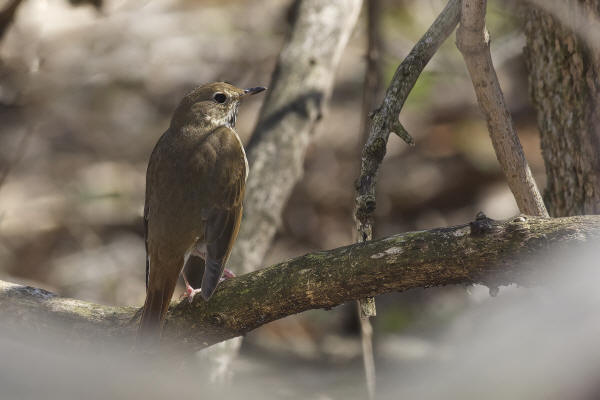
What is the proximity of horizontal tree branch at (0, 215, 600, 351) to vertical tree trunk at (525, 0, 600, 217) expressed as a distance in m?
1.31

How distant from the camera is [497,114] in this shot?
350 centimetres

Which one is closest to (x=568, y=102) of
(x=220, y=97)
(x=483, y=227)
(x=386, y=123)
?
(x=386, y=123)

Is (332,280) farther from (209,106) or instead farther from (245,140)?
(245,140)

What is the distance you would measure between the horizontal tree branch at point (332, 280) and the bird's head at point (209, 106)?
154 cm

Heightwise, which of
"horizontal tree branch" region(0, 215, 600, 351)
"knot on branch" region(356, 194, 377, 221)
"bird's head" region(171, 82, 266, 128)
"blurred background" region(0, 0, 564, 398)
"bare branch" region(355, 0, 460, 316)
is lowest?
"horizontal tree branch" region(0, 215, 600, 351)

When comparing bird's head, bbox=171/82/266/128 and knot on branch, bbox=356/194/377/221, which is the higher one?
bird's head, bbox=171/82/266/128

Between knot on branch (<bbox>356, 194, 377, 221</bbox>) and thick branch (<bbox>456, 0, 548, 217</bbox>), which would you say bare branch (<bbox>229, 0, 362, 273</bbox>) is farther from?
knot on branch (<bbox>356, 194, 377, 221</bbox>)

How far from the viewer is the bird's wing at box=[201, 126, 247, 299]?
421 cm

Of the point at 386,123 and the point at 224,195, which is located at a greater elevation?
the point at 224,195

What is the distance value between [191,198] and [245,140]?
440cm

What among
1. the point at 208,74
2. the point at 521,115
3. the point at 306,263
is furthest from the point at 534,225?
the point at 208,74

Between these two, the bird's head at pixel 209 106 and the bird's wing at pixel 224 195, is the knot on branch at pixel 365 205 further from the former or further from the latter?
the bird's head at pixel 209 106

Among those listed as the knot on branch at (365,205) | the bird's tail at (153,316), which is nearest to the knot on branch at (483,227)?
the knot on branch at (365,205)

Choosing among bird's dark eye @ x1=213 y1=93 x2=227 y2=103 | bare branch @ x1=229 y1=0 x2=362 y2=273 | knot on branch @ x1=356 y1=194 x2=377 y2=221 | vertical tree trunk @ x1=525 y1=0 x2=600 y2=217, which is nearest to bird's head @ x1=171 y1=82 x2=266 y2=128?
bird's dark eye @ x1=213 y1=93 x2=227 y2=103
